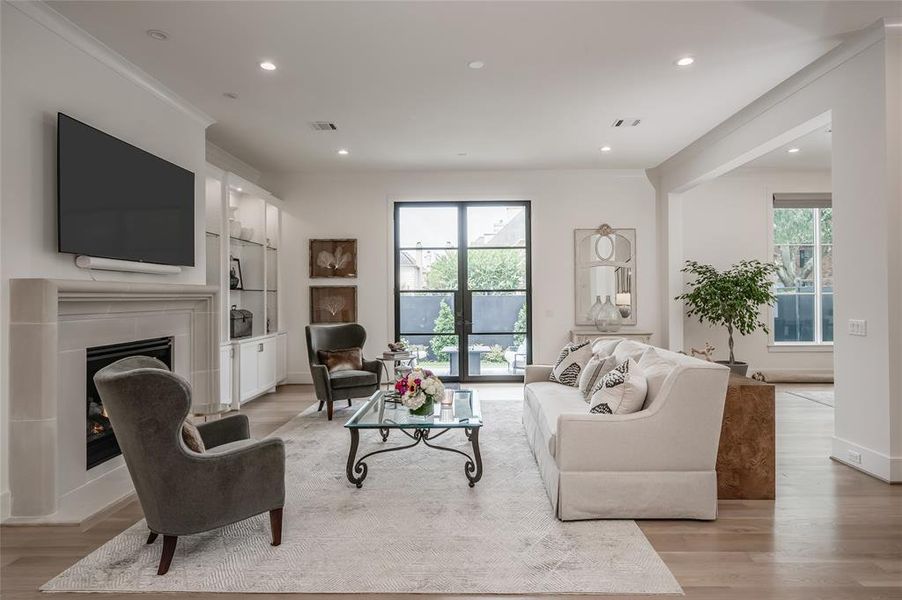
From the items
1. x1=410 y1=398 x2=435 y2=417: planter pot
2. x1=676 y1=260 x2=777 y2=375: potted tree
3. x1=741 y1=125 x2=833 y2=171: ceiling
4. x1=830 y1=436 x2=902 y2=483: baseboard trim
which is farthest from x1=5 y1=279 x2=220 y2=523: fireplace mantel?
x1=741 y1=125 x2=833 y2=171: ceiling

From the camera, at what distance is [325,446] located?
426cm

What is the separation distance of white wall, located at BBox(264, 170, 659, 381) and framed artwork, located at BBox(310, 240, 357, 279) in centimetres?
11

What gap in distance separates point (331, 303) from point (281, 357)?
0.98 meters

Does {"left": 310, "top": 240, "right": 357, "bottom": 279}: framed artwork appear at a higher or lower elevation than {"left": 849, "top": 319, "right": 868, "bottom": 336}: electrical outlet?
higher

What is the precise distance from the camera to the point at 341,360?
5.59 meters

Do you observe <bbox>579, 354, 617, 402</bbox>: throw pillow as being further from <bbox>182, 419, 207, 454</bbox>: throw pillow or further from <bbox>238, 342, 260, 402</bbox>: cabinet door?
<bbox>238, 342, 260, 402</bbox>: cabinet door

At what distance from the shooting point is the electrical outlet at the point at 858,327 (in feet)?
11.5

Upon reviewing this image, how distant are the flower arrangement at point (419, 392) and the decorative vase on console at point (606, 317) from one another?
390 cm

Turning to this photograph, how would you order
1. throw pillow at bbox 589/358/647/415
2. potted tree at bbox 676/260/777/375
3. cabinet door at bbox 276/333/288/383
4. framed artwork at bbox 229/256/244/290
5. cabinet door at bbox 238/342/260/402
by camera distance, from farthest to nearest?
cabinet door at bbox 276/333/288/383 < potted tree at bbox 676/260/777/375 < framed artwork at bbox 229/256/244/290 < cabinet door at bbox 238/342/260/402 < throw pillow at bbox 589/358/647/415

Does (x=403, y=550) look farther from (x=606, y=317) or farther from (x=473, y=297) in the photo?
(x=606, y=317)

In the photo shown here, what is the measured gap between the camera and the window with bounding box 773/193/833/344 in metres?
7.23

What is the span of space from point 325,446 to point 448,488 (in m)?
1.39

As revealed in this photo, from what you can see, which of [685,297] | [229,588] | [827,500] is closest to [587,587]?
[229,588]

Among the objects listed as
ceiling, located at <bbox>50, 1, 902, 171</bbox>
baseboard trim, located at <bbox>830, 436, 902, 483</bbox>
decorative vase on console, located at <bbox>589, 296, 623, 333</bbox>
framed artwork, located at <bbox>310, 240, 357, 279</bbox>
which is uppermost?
ceiling, located at <bbox>50, 1, 902, 171</bbox>
